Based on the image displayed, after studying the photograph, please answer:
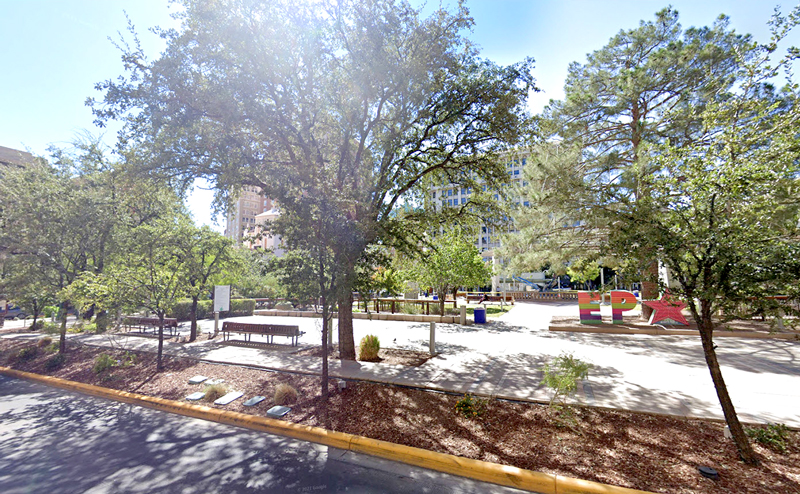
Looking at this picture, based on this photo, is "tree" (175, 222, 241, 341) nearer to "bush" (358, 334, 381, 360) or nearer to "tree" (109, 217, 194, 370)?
"tree" (109, 217, 194, 370)

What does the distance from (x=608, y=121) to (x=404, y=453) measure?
16552 millimetres

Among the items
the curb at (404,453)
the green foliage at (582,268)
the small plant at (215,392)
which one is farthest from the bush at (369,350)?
the green foliage at (582,268)

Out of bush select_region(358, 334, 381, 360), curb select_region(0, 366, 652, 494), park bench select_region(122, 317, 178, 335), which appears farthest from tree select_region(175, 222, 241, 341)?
bush select_region(358, 334, 381, 360)

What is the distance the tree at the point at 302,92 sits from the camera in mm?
7836

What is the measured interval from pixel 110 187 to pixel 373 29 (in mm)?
11754

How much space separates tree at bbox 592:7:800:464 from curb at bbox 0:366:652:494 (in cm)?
227

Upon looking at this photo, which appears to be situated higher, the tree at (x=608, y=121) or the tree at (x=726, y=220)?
the tree at (x=608, y=121)

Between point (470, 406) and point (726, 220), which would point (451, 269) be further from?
point (726, 220)

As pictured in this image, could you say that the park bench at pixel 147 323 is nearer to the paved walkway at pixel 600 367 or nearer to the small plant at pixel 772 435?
the paved walkway at pixel 600 367

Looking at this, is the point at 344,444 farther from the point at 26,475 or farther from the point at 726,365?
the point at 726,365

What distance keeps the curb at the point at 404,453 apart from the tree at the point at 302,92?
2753mm

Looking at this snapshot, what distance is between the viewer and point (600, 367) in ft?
28.5

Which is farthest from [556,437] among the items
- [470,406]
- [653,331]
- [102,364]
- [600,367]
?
[653,331]

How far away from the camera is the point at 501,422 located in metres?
5.32
